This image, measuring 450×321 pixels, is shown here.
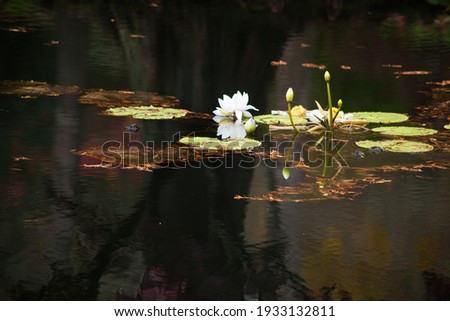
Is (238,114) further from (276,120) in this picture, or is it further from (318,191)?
(318,191)

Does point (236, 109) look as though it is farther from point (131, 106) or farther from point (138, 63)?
point (138, 63)

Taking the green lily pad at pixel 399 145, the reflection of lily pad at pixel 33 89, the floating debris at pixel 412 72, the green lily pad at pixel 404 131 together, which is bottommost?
the floating debris at pixel 412 72

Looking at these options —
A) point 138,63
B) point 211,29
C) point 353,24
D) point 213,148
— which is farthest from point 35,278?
point 353,24

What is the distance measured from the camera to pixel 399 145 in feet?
11.7

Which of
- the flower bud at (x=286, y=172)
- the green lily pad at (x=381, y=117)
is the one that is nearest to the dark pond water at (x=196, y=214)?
the flower bud at (x=286, y=172)

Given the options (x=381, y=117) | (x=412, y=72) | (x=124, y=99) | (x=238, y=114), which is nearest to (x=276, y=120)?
(x=238, y=114)

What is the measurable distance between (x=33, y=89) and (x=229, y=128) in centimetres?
113

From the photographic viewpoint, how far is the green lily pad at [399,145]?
139 inches

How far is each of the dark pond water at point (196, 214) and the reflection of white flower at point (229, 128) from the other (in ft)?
0.31

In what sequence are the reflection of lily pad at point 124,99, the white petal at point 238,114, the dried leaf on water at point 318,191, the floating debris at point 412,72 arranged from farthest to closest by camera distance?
the floating debris at point 412,72 → the reflection of lily pad at point 124,99 → the white petal at point 238,114 → the dried leaf on water at point 318,191

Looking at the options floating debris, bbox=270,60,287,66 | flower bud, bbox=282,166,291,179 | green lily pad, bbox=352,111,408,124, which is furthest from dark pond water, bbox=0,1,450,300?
floating debris, bbox=270,60,287,66

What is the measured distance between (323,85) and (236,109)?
106 cm

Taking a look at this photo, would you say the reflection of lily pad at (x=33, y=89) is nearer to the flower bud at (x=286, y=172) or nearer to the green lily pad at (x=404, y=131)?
the green lily pad at (x=404, y=131)

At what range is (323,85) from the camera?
4.96 m
